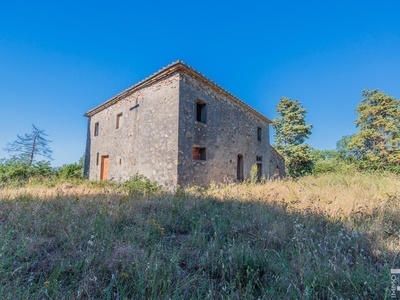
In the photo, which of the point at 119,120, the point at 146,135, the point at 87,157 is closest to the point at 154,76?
the point at 146,135

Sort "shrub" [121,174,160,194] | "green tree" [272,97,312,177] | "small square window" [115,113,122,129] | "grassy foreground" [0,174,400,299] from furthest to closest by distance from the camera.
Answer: "green tree" [272,97,312,177] < "small square window" [115,113,122,129] < "shrub" [121,174,160,194] < "grassy foreground" [0,174,400,299]

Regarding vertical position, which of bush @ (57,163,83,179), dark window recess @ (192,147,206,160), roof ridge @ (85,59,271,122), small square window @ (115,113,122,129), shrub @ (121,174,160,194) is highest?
roof ridge @ (85,59,271,122)

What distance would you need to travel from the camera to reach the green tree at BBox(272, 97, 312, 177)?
20234mm

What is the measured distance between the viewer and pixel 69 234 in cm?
286

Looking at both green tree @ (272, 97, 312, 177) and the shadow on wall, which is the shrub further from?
green tree @ (272, 97, 312, 177)

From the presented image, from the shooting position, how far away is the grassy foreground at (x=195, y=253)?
1.85 metres

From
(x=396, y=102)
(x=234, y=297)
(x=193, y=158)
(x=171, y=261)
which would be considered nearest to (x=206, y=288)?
(x=234, y=297)

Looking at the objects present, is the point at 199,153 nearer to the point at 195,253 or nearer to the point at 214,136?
the point at 214,136

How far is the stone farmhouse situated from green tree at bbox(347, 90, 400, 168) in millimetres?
12431

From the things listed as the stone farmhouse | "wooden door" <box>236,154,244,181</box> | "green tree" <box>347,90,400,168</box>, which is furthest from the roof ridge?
"green tree" <box>347,90,400,168</box>

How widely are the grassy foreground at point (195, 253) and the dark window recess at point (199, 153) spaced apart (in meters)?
5.01

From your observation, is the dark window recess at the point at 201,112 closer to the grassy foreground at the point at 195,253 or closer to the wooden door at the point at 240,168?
the wooden door at the point at 240,168

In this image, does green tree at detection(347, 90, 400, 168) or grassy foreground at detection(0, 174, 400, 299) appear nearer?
grassy foreground at detection(0, 174, 400, 299)

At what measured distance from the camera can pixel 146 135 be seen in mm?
9641
